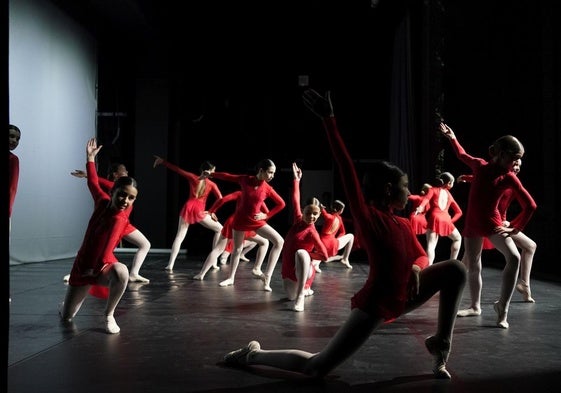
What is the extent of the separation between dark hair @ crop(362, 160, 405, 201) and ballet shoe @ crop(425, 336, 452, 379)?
677mm

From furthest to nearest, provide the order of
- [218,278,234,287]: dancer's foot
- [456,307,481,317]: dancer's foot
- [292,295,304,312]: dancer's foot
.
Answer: [218,278,234,287]: dancer's foot < [292,295,304,312]: dancer's foot < [456,307,481,317]: dancer's foot

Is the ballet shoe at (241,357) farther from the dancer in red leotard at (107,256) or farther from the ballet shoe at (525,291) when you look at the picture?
the ballet shoe at (525,291)

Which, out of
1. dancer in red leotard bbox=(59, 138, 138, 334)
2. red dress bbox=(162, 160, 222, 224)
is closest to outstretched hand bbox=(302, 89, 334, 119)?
dancer in red leotard bbox=(59, 138, 138, 334)

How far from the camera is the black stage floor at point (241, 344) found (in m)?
2.38

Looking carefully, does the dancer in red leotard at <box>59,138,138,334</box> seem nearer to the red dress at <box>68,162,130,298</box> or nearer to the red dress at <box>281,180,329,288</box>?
the red dress at <box>68,162,130,298</box>

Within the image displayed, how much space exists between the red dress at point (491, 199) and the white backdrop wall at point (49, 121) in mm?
6182

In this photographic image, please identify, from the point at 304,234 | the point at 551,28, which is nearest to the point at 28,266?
the point at 304,234

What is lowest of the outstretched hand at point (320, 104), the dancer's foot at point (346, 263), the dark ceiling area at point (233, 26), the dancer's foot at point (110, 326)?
the dancer's foot at point (346, 263)

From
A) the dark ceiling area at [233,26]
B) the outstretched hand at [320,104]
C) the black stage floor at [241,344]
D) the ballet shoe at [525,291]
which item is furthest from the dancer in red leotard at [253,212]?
the dark ceiling area at [233,26]

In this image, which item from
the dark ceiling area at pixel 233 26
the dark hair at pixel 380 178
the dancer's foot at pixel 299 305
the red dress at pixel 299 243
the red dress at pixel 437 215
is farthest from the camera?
the dark ceiling area at pixel 233 26

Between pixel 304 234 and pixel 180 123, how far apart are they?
7436 mm

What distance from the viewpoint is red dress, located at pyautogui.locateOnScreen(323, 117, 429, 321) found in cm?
231

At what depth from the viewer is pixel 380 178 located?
242 cm

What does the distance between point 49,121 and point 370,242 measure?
8027mm
